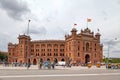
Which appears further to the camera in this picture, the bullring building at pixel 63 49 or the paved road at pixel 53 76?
the bullring building at pixel 63 49

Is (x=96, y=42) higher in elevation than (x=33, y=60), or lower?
higher

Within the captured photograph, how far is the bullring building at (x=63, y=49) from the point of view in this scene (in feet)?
419

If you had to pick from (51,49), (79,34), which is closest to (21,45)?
(51,49)

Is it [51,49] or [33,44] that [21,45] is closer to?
[33,44]

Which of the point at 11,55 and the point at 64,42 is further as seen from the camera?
the point at 11,55

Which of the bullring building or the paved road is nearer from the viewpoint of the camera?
the paved road

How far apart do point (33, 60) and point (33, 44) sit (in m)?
10.6

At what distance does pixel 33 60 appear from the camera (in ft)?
463

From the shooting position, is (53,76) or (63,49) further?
(63,49)

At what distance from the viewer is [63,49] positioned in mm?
141500

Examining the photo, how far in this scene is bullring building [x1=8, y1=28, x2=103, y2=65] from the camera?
12769 centimetres

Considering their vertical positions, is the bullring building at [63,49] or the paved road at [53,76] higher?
the bullring building at [63,49]

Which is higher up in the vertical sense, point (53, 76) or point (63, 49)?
point (63, 49)

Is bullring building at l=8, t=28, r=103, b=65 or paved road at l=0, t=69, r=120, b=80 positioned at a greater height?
bullring building at l=8, t=28, r=103, b=65
